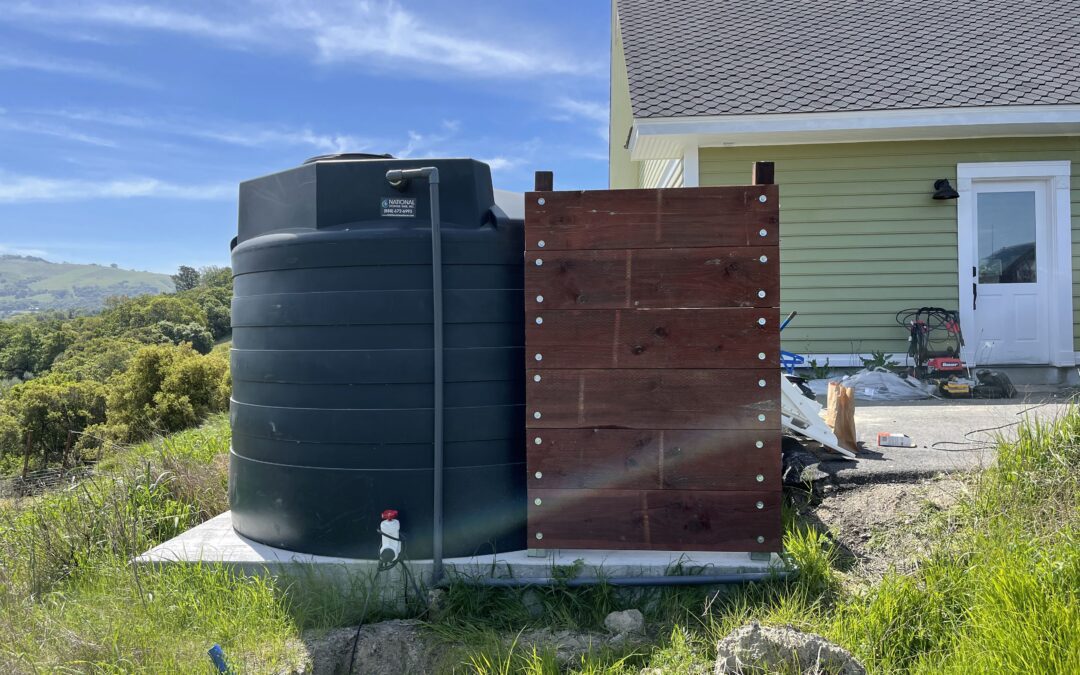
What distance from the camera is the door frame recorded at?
8047 millimetres

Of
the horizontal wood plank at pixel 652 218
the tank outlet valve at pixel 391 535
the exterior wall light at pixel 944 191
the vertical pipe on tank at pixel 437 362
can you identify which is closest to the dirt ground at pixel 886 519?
the horizontal wood plank at pixel 652 218

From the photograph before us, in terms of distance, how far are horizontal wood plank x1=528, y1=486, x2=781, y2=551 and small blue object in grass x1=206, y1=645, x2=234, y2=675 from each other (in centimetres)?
125

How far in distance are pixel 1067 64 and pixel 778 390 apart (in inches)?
307

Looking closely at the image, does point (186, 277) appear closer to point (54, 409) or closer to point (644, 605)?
point (54, 409)

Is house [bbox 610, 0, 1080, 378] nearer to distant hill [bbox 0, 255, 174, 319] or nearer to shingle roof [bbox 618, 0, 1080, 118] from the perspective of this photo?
shingle roof [bbox 618, 0, 1080, 118]

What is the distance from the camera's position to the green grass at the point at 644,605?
2426 mm

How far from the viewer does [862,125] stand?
7.66 metres

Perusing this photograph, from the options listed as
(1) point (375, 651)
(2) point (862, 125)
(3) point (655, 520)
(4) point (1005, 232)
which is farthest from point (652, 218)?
(4) point (1005, 232)

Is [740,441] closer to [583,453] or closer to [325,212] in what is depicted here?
[583,453]

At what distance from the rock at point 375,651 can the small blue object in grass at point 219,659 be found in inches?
11.1

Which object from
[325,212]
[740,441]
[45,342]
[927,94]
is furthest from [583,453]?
[45,342]

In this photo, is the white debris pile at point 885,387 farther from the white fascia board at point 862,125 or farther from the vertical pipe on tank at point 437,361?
the vertical pipe on tank at point 437,361

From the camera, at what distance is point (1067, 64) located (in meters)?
8.27

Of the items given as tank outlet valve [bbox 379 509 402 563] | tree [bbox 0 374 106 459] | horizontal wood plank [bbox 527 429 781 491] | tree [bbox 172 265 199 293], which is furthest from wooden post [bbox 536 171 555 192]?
tree [bbox 172 265 199 293]
